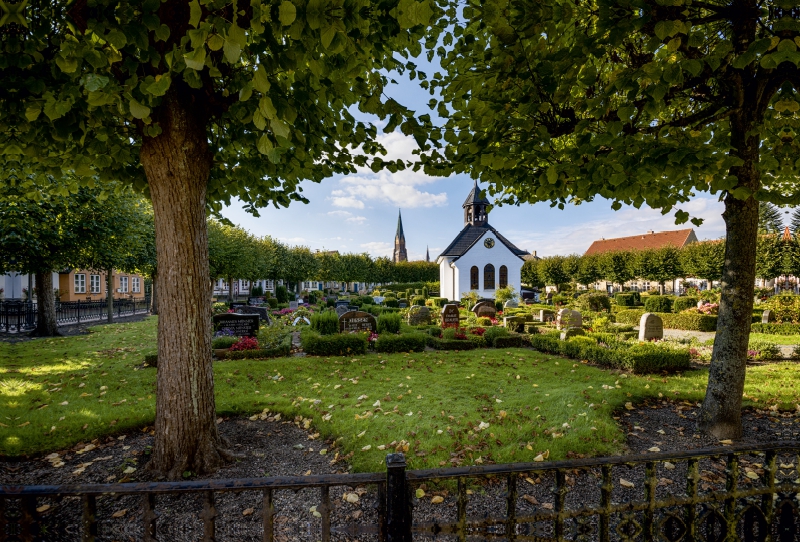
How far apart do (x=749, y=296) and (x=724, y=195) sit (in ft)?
4.67

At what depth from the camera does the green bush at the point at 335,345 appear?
452 inches

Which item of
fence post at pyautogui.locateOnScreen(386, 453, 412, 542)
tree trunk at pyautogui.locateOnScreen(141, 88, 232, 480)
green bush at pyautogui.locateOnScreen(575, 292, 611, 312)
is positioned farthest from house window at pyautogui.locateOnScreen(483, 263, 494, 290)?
fence post at pyautogui.locateOnScreen(386, 453, 412, 542)

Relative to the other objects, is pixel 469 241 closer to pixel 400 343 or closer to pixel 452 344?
pixel 452 344

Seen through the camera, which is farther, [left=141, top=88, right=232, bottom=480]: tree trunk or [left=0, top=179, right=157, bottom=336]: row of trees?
[left=0, top=179, right=157, bottom=336]: row of trees

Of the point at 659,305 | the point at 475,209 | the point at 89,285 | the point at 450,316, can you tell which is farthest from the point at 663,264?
the point at 89,285

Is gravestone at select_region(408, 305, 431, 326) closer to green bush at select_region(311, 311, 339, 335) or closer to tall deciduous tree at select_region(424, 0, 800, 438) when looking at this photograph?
green bush at select_region(311, 311, 339, 335)

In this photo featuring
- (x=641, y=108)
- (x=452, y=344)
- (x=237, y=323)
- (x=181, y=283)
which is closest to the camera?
(x=181, y=283)

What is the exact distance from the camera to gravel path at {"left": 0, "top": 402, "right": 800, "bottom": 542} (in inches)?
134

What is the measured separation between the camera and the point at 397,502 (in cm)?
193

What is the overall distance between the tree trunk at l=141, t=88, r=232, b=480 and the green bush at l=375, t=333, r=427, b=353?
822 centimetres

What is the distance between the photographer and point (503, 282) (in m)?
37.4

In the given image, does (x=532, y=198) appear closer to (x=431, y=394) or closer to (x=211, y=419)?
(x=431, y=394)

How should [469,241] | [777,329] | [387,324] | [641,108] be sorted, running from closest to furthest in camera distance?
1. [641,108]
2. [387,324]
3. [777,329]
4. [469,241]

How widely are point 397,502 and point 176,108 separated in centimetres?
419
